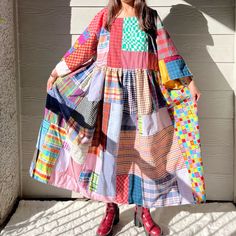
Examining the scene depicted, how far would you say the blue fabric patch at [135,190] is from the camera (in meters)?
2.23

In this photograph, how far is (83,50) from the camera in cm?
221

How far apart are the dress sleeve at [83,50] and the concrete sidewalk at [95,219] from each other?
88 cm

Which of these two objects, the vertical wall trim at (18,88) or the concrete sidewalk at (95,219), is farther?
the vertical wall trim at (18,88)

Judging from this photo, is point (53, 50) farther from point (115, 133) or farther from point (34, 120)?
point (115, 133)

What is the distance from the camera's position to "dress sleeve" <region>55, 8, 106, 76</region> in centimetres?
221

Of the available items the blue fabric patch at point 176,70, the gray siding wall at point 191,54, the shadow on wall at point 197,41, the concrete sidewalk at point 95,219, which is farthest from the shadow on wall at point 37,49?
the blue fabric patch at point 176,70

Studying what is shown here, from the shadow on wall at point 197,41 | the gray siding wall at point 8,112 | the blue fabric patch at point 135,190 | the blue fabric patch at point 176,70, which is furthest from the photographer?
the shadow on wall at point 197,41

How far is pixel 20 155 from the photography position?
2.73 metres

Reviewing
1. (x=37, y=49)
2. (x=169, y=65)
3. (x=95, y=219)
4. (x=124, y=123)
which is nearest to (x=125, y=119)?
(x=124, y=123)

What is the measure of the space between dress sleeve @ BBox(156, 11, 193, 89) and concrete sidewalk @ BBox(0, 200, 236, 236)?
0.83m

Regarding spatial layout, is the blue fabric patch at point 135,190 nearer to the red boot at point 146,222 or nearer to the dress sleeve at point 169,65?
the red boot at point 146,222

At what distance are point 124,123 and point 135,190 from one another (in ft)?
1.25

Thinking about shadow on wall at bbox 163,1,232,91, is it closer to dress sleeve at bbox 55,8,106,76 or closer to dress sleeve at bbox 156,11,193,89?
dress sleeve at bbox 156,11,193,89

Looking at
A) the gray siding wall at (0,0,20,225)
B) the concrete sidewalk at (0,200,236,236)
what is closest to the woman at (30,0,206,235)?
the concrete sidewalk at (0,200,236,236)
